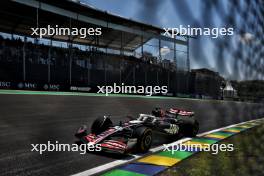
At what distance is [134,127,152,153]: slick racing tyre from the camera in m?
6.01

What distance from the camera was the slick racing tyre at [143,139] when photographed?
19.7ft

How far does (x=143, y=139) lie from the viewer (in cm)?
612

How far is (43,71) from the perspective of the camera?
18891 millimetres

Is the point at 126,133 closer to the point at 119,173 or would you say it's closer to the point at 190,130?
the point at 119,173

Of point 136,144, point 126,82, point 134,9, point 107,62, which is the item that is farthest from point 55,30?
point 134,9

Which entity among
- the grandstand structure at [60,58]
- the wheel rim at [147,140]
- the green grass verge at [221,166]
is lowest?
the green grass verge at [221,166]

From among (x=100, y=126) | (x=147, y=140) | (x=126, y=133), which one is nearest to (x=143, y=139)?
(x=147, y=140)

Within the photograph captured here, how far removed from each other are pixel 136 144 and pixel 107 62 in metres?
17.1

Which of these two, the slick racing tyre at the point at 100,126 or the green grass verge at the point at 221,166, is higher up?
the slick racing tyre at the point at 100,126

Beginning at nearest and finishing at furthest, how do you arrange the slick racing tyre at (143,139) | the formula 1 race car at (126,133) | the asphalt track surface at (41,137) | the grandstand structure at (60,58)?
the asphalt track surface at (41,137), the formula 1 race car at (126,133), the slick racing tyre at (143,139), the grandstand structure at (60,58)

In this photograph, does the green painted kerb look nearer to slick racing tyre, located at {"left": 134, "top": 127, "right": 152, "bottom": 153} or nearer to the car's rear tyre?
slick racing tyre, located at {"left": 134, "top": 127, "right": 152, "bottom": 153}

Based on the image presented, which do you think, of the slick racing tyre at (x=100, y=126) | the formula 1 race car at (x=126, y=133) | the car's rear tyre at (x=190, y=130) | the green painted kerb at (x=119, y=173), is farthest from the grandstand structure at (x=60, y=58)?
the green painted kerb at (x=119, y=173)

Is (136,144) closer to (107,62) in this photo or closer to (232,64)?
(232,64)

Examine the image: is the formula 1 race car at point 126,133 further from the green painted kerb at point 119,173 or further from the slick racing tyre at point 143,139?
the green painted kerb at point 119,173
